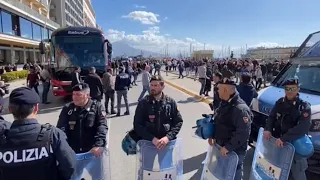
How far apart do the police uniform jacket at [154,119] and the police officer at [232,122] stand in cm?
59

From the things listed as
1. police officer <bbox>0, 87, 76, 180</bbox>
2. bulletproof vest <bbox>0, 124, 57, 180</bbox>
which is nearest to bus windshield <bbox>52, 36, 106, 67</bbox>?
police officer <bbox>0, 87, 76, 180</bbox>

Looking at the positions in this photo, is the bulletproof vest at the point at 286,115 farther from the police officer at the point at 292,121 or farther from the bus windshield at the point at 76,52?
the bus windshield at the point at 76,52

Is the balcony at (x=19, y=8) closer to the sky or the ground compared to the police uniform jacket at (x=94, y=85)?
closer to the sky

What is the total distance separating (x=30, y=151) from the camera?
1.90 meters

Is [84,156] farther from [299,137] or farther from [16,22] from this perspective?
[16,22]

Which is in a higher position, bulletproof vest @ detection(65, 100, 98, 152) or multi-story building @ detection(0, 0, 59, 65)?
multi-story building @ detection(0, 0, 59, 65)

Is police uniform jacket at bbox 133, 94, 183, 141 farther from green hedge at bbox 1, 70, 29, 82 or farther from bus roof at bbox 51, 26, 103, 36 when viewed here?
green hedge at bbox 1, 70, 29, 82

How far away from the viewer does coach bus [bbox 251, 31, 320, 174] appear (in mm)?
3699

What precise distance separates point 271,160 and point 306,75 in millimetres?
2595

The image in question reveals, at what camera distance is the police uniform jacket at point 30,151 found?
6.24ft

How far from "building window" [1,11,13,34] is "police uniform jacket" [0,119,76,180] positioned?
110 feet

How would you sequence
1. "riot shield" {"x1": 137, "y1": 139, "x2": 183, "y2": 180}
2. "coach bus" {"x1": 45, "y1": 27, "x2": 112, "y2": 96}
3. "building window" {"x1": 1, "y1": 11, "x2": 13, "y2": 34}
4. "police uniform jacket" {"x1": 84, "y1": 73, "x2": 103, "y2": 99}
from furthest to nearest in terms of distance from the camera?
"building window" {"x1": 1, "y1": 11, "x2": 13, "y2": 34} < "coach bus" {"x1": 45, "y1": 27, "x2": 112, "y2": 96} < "police uniform jacket" {"x1": 84, "y1": 73, "x2": 103, "y2": 99} < "riot shield" {"x1": 137, "y1": 139, "x2": 183, "y2": 180}

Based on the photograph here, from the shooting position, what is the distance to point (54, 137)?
202 centimetres

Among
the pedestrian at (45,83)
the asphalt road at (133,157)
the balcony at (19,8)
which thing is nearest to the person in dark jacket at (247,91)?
the asphalt road at (133,157)
